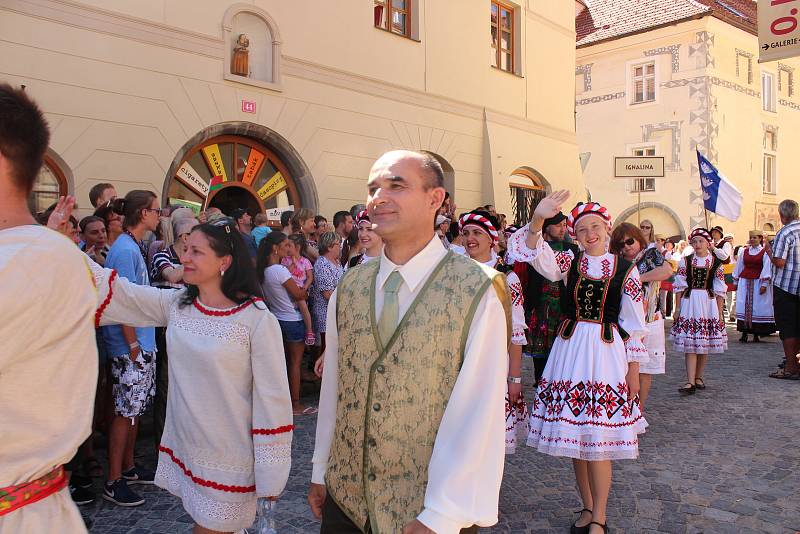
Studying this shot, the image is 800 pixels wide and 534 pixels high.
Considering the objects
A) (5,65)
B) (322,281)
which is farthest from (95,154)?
(322,281)

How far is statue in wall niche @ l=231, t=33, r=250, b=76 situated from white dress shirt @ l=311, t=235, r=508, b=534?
869 cm

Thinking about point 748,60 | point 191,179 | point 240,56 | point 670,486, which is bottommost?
point 670,486

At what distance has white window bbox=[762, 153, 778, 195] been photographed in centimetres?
2658

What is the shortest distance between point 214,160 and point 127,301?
7.95 meters

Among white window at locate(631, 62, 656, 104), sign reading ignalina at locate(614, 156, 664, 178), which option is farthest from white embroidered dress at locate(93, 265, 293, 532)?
white window at locate(631, 62, 656, 104)

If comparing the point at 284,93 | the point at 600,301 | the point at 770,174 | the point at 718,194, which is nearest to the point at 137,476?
the point at 600,301

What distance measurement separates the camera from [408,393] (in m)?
2.01

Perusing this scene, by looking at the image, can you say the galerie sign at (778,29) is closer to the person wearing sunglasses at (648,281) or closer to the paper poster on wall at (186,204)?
the person wearing sunglasses at (648,281)

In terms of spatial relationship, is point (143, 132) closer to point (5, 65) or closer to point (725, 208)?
point (5, 65)

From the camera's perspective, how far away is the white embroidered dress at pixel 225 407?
2.78m

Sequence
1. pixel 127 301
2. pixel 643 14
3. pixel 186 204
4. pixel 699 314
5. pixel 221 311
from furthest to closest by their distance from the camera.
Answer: pixel 643 14 < pixel 186 204 < pixel 699 314 < pixel 221 311 < pixel 127 301

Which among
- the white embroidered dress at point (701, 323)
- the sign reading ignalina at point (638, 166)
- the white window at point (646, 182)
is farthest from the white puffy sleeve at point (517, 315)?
the white window at point (646, 182)

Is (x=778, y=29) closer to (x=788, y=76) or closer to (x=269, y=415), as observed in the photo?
(x=269, y=415)

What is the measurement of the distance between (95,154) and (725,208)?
11.4m
